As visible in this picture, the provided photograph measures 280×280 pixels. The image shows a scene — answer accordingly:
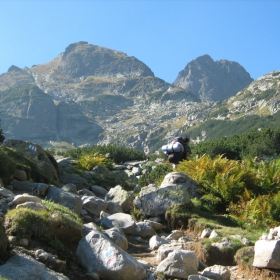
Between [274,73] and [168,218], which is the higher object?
[274,73]

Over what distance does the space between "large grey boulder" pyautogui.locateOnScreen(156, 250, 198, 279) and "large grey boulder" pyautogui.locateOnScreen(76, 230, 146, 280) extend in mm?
538

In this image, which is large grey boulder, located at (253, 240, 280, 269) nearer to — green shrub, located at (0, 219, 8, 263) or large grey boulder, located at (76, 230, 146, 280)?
large grey boulder, located at (76, 230, 146, 280)

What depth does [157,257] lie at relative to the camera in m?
7.11

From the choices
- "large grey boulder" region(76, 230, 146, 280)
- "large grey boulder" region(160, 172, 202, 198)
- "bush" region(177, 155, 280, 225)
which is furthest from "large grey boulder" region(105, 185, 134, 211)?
"large grey boulder" region(76, 230, 146, 280)

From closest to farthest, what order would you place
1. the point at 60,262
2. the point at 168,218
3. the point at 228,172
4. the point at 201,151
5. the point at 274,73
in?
the point at 60,262
the point at 168,218
the point at 228,172
the point at 201,151
the point at 274,73

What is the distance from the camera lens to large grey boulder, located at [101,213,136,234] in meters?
8.73

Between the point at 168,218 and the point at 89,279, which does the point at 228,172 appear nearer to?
the point at 168,218

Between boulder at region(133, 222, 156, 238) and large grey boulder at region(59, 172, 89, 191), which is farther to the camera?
large grey boulder at region(59, 172, 89, 191)

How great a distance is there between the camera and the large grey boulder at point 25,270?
4.45 m

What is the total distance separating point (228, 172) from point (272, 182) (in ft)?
5.08

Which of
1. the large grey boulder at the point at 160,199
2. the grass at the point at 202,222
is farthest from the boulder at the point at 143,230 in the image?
the large grey boulder at the point at 160,199

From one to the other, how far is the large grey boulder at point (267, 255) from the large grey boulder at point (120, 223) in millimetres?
3325

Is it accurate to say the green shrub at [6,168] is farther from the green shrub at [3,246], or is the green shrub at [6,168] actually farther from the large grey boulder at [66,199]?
the green shrub at [3,246]

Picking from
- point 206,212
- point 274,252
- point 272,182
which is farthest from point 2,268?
point 272,182
